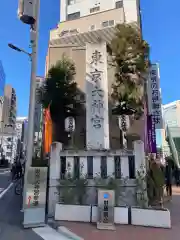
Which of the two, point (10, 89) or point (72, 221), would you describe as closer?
point (72, 221)

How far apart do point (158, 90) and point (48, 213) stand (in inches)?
553

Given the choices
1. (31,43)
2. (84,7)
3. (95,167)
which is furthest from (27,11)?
(84,7)

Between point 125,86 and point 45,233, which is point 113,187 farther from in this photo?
point 125,86

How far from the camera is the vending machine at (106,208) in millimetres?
6270

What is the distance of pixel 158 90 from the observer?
18250mm

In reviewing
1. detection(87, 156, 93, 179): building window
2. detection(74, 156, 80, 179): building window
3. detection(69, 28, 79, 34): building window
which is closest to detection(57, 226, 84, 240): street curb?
detection(74, 156, 80, 179): building window

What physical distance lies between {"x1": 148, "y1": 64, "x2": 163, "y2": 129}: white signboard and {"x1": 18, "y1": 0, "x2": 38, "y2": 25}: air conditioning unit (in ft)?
39.0

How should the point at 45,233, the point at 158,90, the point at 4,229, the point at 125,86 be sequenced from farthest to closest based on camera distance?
the point at 158,90
the point at 125,86
the point at 4,229
the point at 45,233

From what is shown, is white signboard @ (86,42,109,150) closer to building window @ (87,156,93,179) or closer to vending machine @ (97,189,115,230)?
building window @ (87,156,93,179)

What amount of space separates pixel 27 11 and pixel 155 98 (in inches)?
489

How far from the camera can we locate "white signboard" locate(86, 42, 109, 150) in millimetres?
9672

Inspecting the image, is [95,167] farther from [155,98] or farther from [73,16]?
[73,16]

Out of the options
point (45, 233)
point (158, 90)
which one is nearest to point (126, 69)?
point (158, 90)

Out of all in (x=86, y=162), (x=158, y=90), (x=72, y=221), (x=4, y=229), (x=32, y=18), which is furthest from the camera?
(x=158, y=90)
